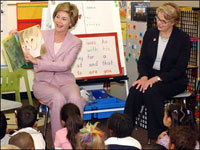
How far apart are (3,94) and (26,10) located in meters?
1.28

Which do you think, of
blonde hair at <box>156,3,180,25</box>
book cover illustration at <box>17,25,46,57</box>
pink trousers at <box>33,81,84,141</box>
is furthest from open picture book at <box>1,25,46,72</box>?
blonde hair at <box>156,3,180,25</box>

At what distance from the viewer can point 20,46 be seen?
12.4ft

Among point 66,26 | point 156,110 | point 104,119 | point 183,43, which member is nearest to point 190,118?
point 156,110

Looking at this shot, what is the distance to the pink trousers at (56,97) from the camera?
3.77m

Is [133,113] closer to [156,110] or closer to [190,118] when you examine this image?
[156,110]

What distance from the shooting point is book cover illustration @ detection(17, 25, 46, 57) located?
12.4 ft

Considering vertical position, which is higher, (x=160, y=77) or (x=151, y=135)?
(x=160, y=77)

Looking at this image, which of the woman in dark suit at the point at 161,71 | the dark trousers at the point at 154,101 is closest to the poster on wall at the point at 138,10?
the woman in dark suit at the point at 161,71

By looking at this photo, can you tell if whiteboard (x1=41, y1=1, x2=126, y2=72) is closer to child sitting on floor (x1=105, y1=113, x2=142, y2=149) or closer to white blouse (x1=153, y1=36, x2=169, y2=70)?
white blouse (x1=153, y1=36, x2=169, y2=70)

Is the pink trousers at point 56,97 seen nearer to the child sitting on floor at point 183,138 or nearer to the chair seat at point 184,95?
the chair seat at point 184,95

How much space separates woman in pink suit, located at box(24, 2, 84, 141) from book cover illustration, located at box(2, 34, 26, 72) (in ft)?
0.24

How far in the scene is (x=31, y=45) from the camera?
12.5 feet

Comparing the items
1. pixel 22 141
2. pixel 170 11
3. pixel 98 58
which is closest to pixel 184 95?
pixel 170 11

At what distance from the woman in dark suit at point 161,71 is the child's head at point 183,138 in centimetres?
121
